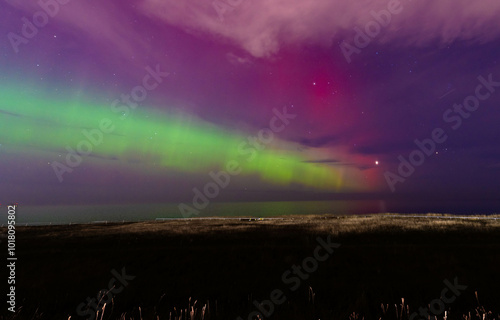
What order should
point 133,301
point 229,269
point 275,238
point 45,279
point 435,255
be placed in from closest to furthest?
point 133,301
point 45,279
point 229,269
point 435,255
point 275,238

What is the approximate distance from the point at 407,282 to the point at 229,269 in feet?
24.6

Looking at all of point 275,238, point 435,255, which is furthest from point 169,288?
point 275,238

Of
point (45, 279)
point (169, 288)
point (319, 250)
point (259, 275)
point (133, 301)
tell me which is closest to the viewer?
point (133, 301)

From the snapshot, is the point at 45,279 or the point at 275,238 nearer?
the point at 45,279

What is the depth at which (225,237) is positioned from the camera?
92.2ft

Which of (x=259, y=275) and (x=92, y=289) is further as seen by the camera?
(x=259, y=275)

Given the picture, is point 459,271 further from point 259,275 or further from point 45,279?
point 45,279

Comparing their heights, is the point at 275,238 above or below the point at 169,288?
above

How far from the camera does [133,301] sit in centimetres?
862

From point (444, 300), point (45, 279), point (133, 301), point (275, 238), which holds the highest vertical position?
point (275, 238)

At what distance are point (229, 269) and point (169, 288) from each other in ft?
13.9

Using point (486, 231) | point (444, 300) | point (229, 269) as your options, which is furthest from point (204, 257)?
point (486, 231)

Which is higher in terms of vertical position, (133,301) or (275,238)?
(275,238)

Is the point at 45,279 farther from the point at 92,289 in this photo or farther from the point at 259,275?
the point at 259,275
